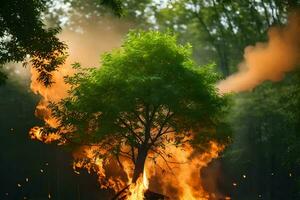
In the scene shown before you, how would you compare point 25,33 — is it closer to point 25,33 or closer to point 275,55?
point 25,33

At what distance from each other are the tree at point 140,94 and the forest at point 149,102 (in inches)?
2.1

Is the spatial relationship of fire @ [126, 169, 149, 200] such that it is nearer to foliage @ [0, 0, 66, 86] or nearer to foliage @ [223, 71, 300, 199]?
foliage @ [0, 0, 66, 86]

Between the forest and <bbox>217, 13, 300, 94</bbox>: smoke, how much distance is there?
69 mm

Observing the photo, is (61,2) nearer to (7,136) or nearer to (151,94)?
(7,136)

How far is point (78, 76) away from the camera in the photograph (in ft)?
64.2

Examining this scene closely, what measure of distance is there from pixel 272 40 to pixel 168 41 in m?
5.66

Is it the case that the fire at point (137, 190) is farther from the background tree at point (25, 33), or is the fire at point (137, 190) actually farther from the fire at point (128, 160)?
the background tree at point (25, 33)

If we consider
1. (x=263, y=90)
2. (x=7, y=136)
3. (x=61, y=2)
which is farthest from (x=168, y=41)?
(x=7, y=136)

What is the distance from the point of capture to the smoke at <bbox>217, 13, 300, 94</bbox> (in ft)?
65.6

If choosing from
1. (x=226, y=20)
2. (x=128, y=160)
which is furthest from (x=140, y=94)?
(x=226, y=20)

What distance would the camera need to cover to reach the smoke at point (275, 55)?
787 inches

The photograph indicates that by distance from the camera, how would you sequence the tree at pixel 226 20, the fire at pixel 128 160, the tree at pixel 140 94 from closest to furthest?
the tree at pixel 140 94 < the fire at pixel 128 160 < the tree at pixel 226 20

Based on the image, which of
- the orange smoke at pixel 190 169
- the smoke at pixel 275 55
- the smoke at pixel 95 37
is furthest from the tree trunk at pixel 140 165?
the smoke at pixel 95 37

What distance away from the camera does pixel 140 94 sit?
17.6 metres
